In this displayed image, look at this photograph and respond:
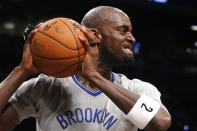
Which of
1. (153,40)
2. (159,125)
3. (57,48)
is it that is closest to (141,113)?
(159,125)

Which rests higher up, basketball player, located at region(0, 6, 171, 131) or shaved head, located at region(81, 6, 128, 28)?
shaved head, located at region(81, 6, 128, 28)

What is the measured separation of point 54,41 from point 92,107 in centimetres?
52

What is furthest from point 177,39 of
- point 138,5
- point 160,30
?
point 138,5

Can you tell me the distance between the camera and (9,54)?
6.18 metres

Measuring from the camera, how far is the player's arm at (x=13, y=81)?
63.1 inches

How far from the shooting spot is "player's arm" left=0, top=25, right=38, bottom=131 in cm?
160

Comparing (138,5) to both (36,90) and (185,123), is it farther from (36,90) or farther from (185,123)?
(36,90)

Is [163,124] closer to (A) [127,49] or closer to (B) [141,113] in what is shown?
(B) [141,113]

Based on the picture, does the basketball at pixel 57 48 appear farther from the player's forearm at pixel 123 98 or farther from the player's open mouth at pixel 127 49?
the player's open mouth at pixel 127 49

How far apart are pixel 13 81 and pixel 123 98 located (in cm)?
67

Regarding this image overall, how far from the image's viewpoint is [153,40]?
8891 millimetres

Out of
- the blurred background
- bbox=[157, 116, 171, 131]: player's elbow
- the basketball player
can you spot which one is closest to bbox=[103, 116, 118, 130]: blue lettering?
the basketball player

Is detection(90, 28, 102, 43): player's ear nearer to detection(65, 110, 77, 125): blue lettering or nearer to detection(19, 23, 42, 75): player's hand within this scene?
detection(19, 23, 42, 75): player's hand

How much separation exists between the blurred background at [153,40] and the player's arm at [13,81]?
162 inches
